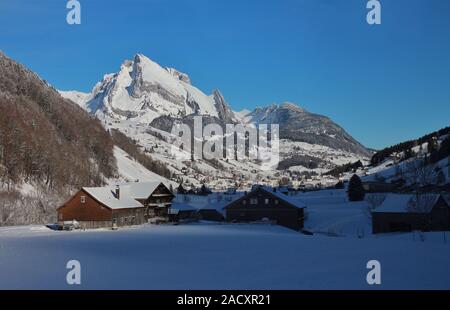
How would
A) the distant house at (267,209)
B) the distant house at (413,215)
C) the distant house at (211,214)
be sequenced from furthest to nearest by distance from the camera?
the distant house at (211,214), the distant house at (267,209), the distant house at (413,215)

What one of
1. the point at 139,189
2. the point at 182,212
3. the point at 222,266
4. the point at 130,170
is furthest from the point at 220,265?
the point at 130,170

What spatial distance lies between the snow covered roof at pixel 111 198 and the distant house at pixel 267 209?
14.5 metres

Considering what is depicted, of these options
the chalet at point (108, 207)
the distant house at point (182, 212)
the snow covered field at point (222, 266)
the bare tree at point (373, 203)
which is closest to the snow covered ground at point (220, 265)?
the snow covered field at point (222, 266)

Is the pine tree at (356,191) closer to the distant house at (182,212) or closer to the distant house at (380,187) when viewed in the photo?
the distant house at (380,187)

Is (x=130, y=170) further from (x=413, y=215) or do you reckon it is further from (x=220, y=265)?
(x=220, y=265)

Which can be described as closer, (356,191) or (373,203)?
(373,203)

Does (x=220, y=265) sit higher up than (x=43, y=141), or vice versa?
(x=43, y=141)

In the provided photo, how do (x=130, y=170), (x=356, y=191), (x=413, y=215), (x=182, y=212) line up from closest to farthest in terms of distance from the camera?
(x=413, y=215)
(x=182, y=212)
(x=356, y=191)
(x=130, y=170)

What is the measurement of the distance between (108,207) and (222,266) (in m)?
42.0

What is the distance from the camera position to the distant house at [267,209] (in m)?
68.6

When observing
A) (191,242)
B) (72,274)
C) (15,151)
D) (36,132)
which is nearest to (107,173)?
(36,132)

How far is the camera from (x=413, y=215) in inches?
2106

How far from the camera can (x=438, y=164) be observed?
119 meters

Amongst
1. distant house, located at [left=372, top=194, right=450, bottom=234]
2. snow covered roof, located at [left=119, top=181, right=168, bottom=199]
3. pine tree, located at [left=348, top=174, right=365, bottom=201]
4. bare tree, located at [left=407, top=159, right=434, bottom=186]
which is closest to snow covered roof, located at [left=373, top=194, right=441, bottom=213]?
distant house, located at [left=372, top=194, right=450, bottom=234]
